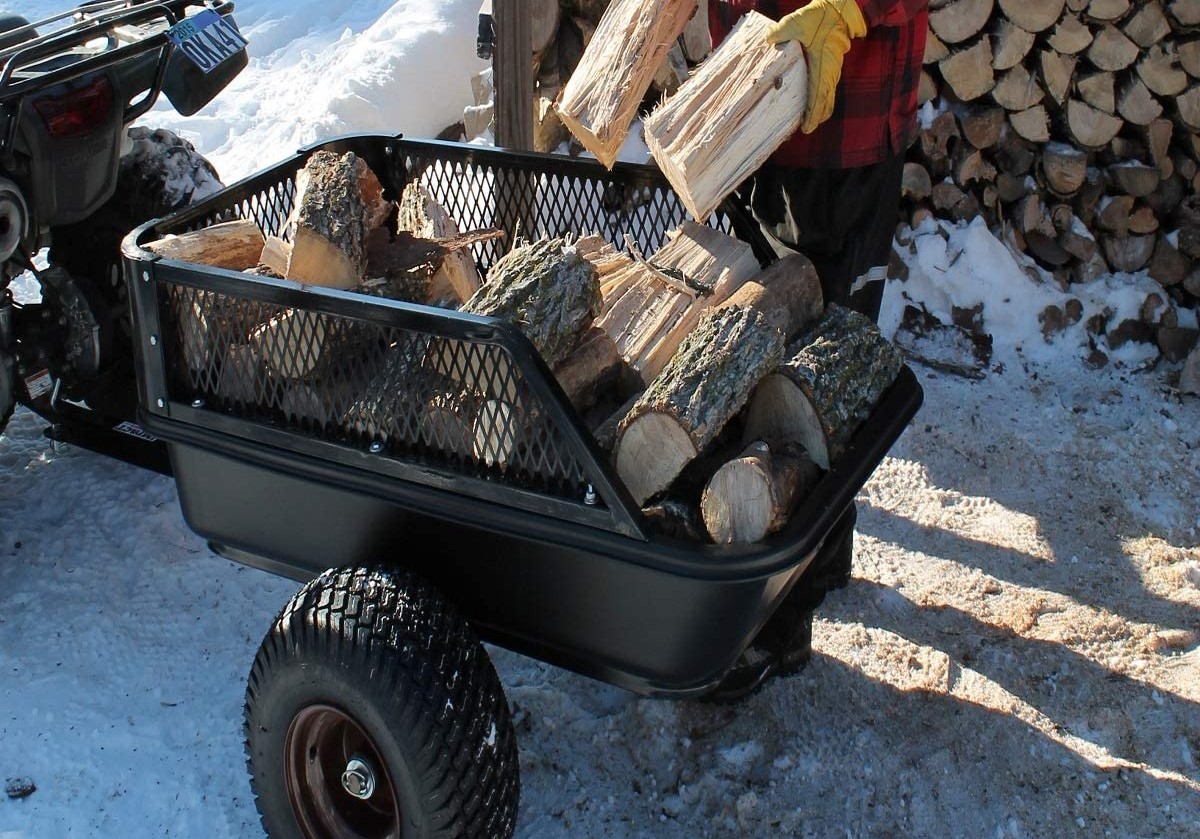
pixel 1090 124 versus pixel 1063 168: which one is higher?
pixel 1090 124

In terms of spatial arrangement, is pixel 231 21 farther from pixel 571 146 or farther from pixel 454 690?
pixel 454 690

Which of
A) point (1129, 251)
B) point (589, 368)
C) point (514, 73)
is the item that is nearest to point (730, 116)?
point (589, 368)

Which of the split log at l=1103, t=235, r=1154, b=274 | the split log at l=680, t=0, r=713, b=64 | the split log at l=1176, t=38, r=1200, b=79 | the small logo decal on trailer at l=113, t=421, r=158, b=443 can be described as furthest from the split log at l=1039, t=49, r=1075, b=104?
the small logo decal on trailer at l=113, t=421, r=158, b=443

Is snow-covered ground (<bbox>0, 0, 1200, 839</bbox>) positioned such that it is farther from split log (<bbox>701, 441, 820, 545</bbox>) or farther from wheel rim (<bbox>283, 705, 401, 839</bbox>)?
split log (<bbox>701, 441, 820, 545</bbox>)

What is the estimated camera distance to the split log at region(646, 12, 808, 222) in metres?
2.23

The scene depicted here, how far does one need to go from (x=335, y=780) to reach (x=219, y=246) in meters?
1.16

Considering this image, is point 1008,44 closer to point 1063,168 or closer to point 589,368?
point 1063,168

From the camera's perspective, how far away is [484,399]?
6.07 feet

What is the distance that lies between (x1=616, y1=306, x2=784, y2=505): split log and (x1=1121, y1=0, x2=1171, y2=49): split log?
2.46m

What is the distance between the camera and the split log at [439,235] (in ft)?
8.33

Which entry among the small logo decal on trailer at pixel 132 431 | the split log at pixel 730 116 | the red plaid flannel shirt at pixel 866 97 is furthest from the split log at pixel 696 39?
the small logo decal on trailer at pixel 132 431

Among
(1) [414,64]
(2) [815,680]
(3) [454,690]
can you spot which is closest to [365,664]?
(3) [454,690]

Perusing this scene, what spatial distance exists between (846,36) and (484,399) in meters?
1.10

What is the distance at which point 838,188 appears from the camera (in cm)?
262
